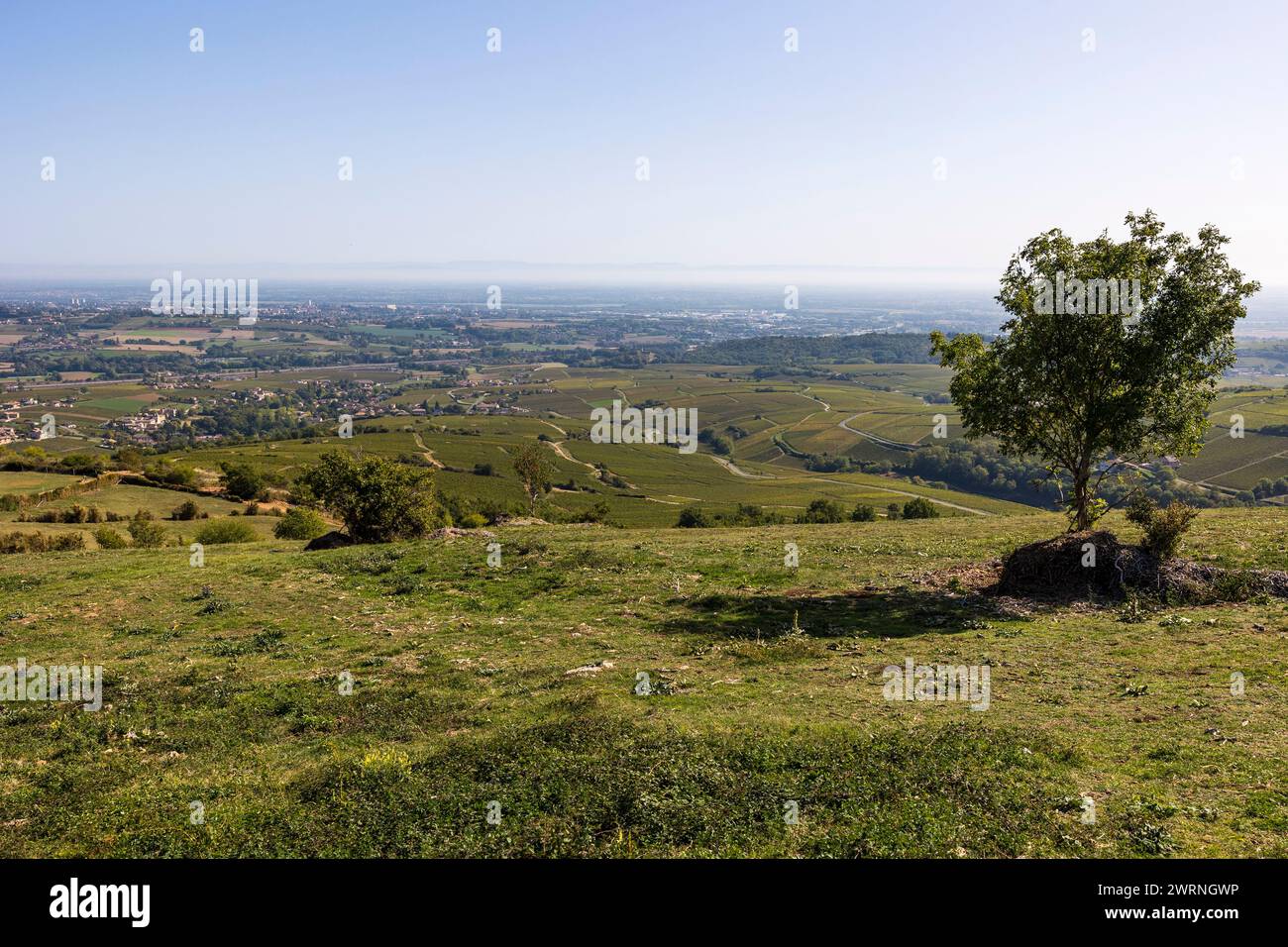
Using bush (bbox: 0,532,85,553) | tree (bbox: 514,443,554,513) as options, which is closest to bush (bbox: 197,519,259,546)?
bush (bbox: 0,532,85,553)

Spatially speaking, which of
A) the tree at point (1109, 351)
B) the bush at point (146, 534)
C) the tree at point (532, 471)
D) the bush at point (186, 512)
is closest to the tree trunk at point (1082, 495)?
the tree at point (1109, 351)

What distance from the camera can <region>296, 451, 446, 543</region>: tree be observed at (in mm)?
43625

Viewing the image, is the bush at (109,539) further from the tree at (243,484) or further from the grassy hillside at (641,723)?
the tree at (243,484)

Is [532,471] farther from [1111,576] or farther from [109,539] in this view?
[1111,576]

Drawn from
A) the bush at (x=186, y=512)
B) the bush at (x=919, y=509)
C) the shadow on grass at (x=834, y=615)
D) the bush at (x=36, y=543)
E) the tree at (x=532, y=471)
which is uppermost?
the tree at (x=532, y=471)

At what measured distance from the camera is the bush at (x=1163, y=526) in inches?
955

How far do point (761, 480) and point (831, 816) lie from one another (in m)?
187

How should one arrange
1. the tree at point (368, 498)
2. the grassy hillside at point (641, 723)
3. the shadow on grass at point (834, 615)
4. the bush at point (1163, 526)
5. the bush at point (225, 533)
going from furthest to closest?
the bush at point (225, 533), the tree at point (368, 498), the bush at point (1163, 526), the shadow on grass at point (834, 615), the grassy hillside at point (641, 723)

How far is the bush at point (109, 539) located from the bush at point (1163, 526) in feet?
203

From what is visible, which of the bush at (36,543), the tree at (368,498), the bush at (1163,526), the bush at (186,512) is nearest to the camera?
the bush at (1163,526)

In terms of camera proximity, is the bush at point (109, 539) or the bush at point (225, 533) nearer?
the bush at point (109, 539)

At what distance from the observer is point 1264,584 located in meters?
22.5

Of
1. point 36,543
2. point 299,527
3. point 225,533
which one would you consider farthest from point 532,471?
point 36,543
